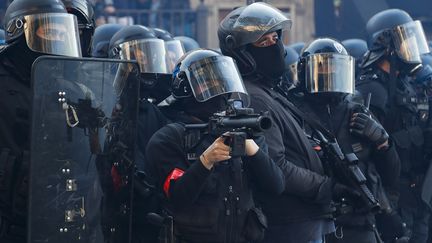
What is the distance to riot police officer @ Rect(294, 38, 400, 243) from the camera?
5539 mm

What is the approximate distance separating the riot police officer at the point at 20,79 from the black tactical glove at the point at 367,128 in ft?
6.22

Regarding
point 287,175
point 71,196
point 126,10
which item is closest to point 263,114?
point 287,175

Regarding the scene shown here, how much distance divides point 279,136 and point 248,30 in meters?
0.62

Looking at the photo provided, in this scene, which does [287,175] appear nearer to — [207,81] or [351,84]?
[207,81]

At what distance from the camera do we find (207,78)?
4531 millimetres

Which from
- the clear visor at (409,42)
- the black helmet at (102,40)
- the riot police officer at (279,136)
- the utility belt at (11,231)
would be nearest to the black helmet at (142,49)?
the black helmet at (102,40)

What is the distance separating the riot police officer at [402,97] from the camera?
6637 millimetres

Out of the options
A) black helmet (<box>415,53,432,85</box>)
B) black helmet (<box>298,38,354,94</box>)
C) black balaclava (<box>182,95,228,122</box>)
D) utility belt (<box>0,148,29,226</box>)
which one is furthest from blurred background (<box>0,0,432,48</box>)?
utility belt (<box>0,148,29,226</box>)

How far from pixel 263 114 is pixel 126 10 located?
10464mm

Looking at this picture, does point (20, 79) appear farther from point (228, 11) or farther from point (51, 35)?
point (228, 11)

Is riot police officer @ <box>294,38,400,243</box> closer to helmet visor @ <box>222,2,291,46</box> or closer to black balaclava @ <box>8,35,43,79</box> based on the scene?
helmet visor @ <box>222,2,291,46</box>

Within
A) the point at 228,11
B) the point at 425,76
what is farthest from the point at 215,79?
the point at 228,11

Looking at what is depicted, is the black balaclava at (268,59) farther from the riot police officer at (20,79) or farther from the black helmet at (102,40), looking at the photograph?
the black helmet at (102,40)

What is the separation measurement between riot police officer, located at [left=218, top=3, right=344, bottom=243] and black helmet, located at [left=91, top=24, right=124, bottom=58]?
154cm
